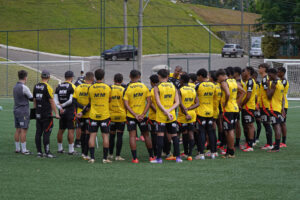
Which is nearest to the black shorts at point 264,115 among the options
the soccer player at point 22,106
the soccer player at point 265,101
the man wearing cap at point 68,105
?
the soccer player at point 265,101

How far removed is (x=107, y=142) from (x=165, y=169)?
1.41 m

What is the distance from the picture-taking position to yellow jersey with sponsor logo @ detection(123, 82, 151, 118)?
876 cm

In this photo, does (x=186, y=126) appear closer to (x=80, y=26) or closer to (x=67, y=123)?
(x=67, y=123)

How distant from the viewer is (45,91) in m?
9.47

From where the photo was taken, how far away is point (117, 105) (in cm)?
909

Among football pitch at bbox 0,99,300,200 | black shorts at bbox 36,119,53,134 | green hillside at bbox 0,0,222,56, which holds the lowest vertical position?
football pitch at bbox 0,99,300,200

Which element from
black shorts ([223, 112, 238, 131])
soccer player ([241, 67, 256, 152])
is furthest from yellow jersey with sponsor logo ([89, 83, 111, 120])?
soccer player ([241, 67, 256, 152])

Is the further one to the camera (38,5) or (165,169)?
(38,5)

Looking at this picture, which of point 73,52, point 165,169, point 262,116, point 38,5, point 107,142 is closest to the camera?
point 165,169

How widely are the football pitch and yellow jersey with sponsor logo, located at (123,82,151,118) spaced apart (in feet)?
3.90

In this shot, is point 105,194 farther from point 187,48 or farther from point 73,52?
point 187,48

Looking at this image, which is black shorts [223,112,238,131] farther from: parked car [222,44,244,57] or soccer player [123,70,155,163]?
parked car [222,44,244,57]

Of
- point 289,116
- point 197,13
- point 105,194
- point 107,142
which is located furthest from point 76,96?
point 197,13

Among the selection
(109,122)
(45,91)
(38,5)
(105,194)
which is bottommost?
(105,194)
